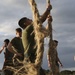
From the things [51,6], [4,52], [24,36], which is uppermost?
[51,6]

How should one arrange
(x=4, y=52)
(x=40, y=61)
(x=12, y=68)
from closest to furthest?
1. (x=40, y=61)
2. (x=12, y=68)
3. (x=4, y=52)

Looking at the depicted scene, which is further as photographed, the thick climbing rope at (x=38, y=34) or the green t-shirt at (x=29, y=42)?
the green t-shirt at (x=29, y=42)

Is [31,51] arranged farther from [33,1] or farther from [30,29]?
[33,1]

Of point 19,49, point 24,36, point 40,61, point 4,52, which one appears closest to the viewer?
point 40,61

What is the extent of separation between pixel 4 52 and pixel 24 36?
4.85 meters

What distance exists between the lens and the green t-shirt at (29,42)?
776 cm

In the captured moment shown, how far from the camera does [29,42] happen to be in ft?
26.2

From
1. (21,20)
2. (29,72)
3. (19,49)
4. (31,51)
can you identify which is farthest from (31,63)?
(19,49)

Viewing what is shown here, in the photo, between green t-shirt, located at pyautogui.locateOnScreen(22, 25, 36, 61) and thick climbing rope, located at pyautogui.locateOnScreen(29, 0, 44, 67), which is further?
green t-shirt, located at pyautogui.locateOnScreen(22, 25, 36, 61)

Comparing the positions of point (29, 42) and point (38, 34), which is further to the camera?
point (29, 42)

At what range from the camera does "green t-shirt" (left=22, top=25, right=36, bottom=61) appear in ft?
25.5

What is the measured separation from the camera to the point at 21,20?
27.0ft

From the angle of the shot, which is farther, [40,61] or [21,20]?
[21,20]

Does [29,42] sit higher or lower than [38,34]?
lower
